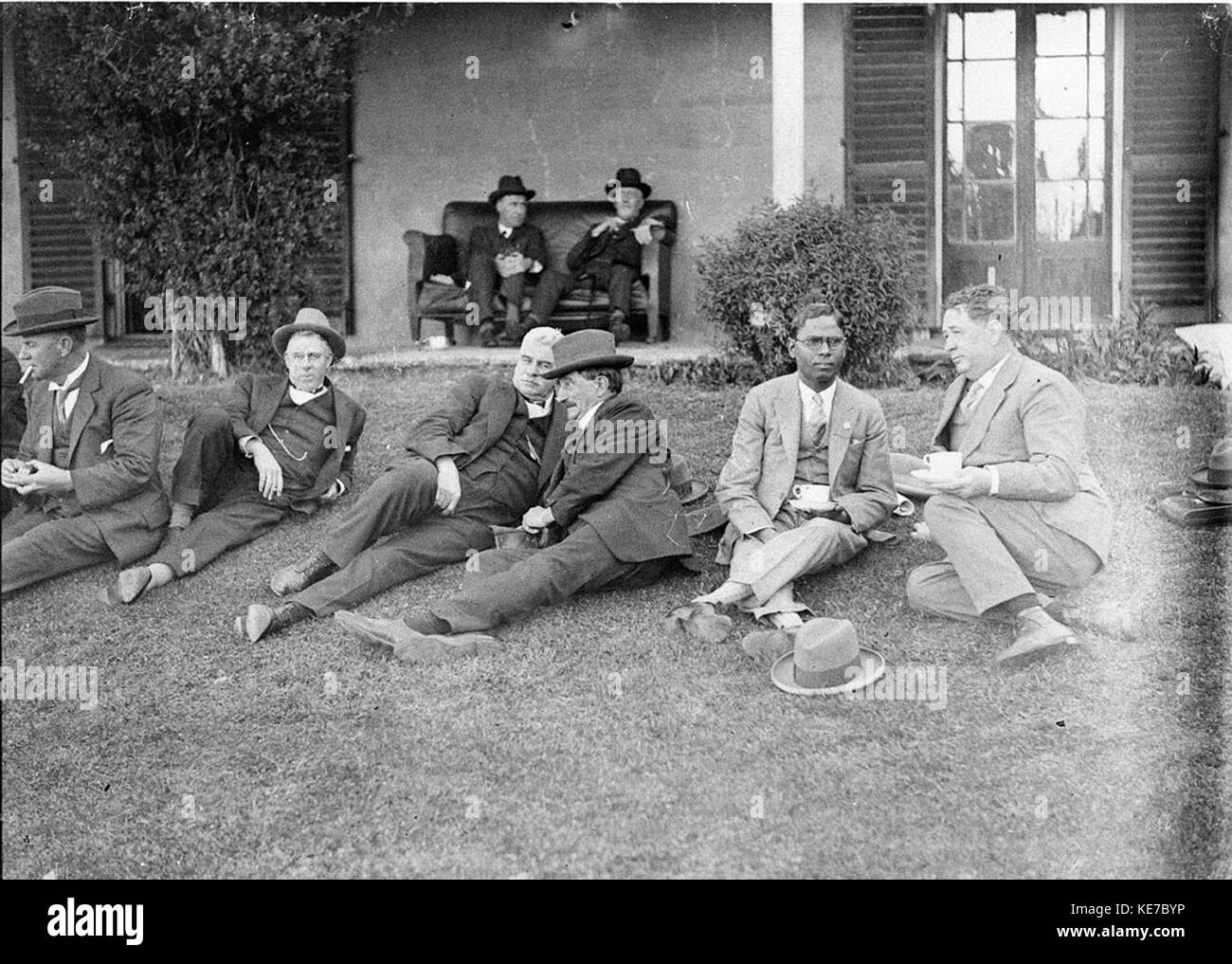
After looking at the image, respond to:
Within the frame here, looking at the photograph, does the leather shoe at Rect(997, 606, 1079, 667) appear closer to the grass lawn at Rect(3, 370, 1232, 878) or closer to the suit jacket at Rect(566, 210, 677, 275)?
the grass lawn at Rect(3, 370, 1232, 878)

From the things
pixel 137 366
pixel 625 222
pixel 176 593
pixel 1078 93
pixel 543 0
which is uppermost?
pixel 543 0

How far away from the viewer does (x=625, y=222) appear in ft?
32.8

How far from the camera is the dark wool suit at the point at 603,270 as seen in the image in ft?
31.3

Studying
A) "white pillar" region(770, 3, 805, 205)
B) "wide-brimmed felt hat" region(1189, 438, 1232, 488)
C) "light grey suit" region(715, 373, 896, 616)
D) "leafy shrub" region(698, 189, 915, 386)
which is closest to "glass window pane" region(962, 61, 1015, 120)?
"white pillar" region(770, 3, 805, 205)

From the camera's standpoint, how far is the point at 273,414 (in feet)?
21.8

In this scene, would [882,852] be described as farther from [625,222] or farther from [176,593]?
[625,222]

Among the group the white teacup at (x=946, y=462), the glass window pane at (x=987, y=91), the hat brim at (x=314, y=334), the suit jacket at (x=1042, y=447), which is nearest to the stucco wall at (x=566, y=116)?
Result: the glass window pane at (x=987, y=91)

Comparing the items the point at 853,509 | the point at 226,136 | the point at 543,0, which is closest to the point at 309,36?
the point at 226,136

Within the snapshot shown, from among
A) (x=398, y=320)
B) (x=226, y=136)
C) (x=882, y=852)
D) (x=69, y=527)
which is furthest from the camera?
(x=398, y=320)

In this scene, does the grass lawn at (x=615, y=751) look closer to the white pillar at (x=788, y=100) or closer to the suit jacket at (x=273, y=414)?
the suit jacket at (x=273, y=414)

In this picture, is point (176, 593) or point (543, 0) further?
point (543, 0)

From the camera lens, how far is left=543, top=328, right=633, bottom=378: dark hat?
606 centimetres

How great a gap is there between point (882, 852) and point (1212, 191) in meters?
7.21

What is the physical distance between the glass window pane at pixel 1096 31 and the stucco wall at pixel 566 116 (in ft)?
5.75
